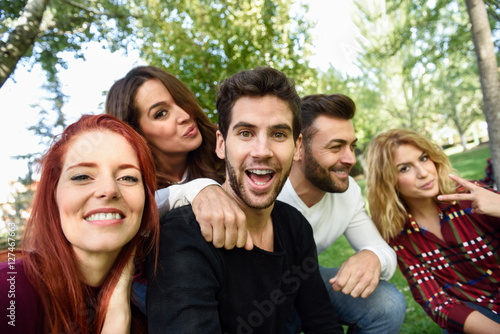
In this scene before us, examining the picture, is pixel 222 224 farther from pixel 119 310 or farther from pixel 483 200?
pixel 483 200

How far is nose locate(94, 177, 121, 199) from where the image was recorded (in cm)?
167

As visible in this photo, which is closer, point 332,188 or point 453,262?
point 453,262

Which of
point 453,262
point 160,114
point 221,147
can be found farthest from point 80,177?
point 453,262

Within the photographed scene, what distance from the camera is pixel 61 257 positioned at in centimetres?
169

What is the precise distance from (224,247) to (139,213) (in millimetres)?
525

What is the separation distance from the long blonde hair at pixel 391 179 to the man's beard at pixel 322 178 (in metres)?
0.30

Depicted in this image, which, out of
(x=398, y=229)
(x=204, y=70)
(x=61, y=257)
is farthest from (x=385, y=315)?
(x=204, y=70)

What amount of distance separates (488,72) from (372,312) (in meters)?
2.97

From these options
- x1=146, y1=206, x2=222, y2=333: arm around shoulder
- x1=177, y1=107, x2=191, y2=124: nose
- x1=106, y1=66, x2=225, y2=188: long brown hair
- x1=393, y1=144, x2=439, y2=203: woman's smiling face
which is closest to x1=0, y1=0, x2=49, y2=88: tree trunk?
x1=106, y1=66, x2=225, y2=188: long brown hair

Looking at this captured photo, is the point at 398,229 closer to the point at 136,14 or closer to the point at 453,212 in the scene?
the point at 453,212

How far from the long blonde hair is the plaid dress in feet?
0.49

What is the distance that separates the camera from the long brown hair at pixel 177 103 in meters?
2.88

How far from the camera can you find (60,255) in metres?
1.69

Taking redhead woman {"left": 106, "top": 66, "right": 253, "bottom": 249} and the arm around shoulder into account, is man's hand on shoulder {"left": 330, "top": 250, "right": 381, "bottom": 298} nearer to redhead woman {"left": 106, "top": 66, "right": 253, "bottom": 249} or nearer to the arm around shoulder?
the arm around shoulder
